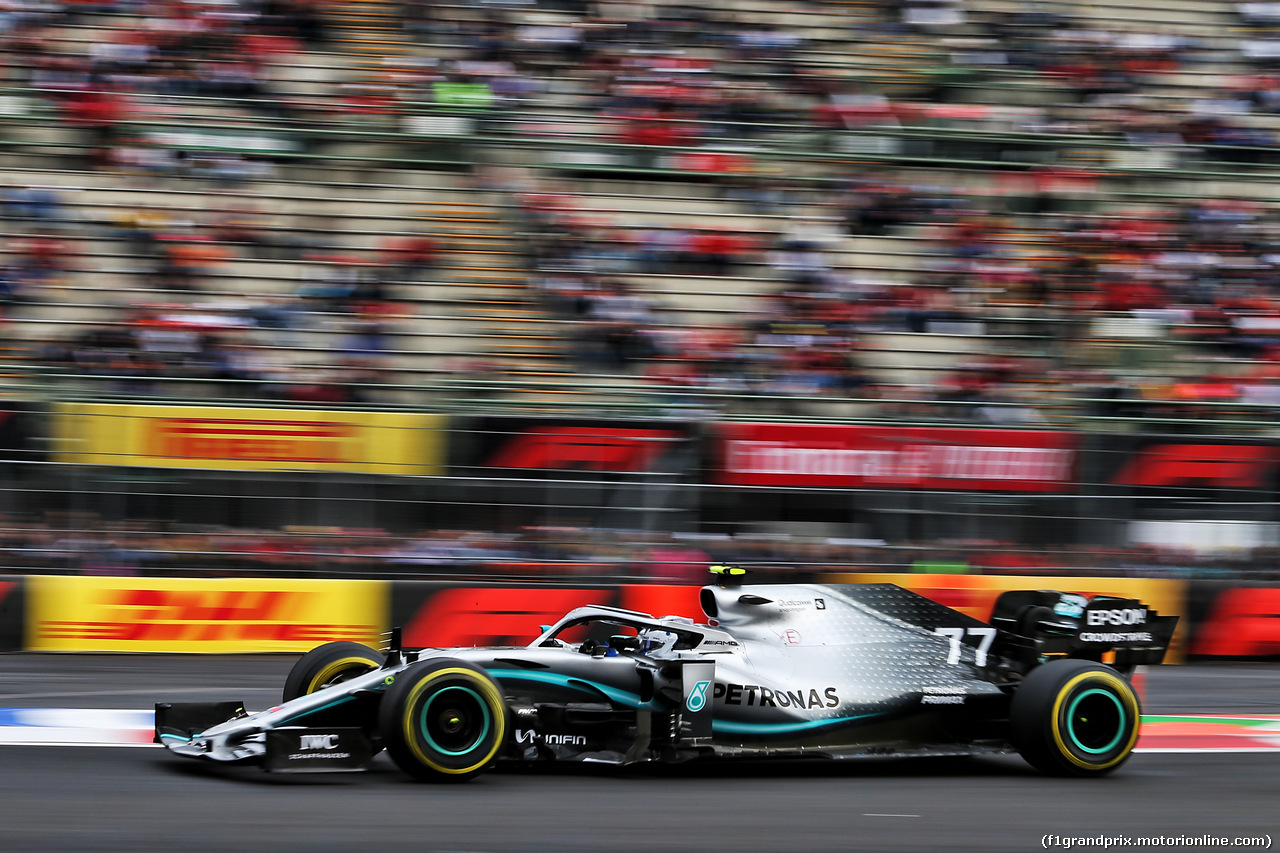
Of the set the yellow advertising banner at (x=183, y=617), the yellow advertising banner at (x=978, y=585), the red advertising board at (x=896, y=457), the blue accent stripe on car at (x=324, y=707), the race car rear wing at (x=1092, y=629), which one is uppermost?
the red advertising board at (x=896, y=457)

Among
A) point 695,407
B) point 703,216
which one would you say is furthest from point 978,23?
point 695,407

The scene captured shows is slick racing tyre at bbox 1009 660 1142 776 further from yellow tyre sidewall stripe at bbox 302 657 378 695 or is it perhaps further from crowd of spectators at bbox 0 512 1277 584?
crowd of spectators at bbox 0 512 1277 584

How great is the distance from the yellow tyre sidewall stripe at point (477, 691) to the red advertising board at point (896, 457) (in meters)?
5.81

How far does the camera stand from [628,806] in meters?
6.25

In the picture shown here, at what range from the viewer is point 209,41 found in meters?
15.9

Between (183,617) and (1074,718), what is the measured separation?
7051 millimetres

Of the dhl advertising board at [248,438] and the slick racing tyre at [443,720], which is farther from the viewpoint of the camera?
the dhl advertising board at [248,438]

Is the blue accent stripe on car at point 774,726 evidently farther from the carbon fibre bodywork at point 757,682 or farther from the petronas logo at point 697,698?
the petronas logo at point 697,698

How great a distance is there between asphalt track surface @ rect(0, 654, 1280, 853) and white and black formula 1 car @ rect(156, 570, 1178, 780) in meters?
0.18

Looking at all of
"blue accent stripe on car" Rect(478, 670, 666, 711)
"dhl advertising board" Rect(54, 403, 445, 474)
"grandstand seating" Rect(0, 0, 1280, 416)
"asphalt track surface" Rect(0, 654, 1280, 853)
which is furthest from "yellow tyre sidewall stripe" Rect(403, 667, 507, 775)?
"grandstand seating" Rect(0, 0, 1280, 416)

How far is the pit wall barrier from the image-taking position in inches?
446

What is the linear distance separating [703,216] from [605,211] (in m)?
1.05

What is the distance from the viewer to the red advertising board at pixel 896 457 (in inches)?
480

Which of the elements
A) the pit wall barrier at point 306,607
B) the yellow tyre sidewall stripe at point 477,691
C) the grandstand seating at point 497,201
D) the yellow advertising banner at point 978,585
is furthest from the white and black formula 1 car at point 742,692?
the grandstand seating at point 497,201
